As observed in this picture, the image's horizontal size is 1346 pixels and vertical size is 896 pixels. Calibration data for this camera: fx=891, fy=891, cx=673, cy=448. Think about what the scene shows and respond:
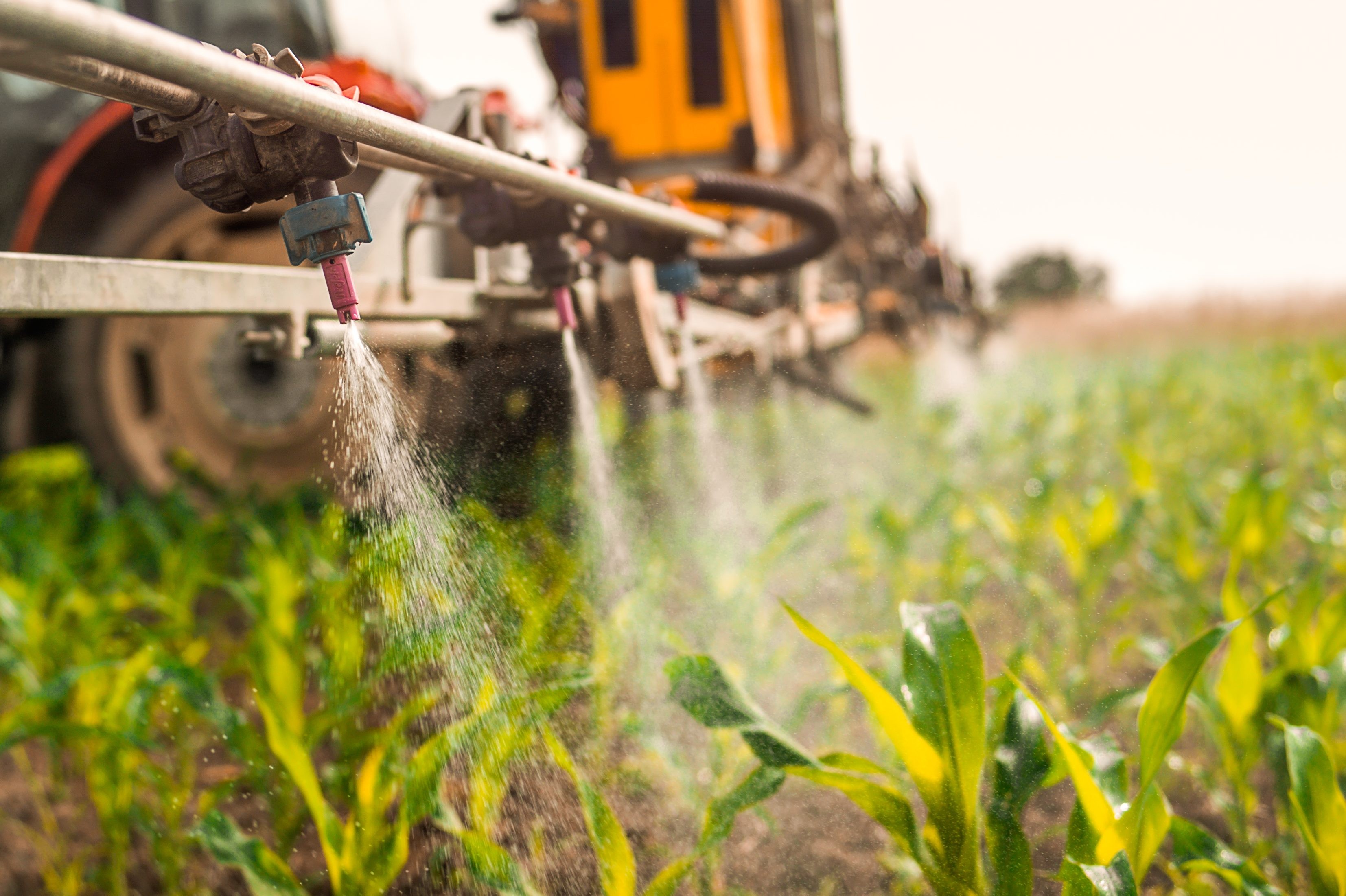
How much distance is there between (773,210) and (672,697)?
143cm

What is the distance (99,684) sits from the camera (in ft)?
6.27

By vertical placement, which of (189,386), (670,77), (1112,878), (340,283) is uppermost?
(670,77)

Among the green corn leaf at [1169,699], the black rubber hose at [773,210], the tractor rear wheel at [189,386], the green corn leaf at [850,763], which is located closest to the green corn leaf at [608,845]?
the green corn leaf at [850,763]

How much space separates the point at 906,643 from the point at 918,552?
2.42 meters

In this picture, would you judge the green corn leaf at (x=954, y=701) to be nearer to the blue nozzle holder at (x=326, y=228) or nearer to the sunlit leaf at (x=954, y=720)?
the sunlit leaf at (x=954, y=720)

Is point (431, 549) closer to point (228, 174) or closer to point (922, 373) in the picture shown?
point (228, 174)

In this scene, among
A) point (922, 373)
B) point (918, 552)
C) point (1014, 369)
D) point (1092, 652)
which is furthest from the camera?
point (1014, 369)

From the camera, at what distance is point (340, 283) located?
2.98 ft

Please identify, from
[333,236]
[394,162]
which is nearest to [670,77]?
[394,162]

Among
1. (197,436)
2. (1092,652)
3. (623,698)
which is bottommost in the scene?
(1092,652)

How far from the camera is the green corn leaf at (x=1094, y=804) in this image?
3.16ft

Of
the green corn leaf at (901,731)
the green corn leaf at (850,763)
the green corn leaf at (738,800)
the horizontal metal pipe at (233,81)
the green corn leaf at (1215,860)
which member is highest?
the horizontal metal pipe at (233,81)

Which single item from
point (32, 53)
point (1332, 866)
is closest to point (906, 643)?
point (1332, 866)

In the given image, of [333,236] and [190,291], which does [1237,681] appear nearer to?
[333,236]
